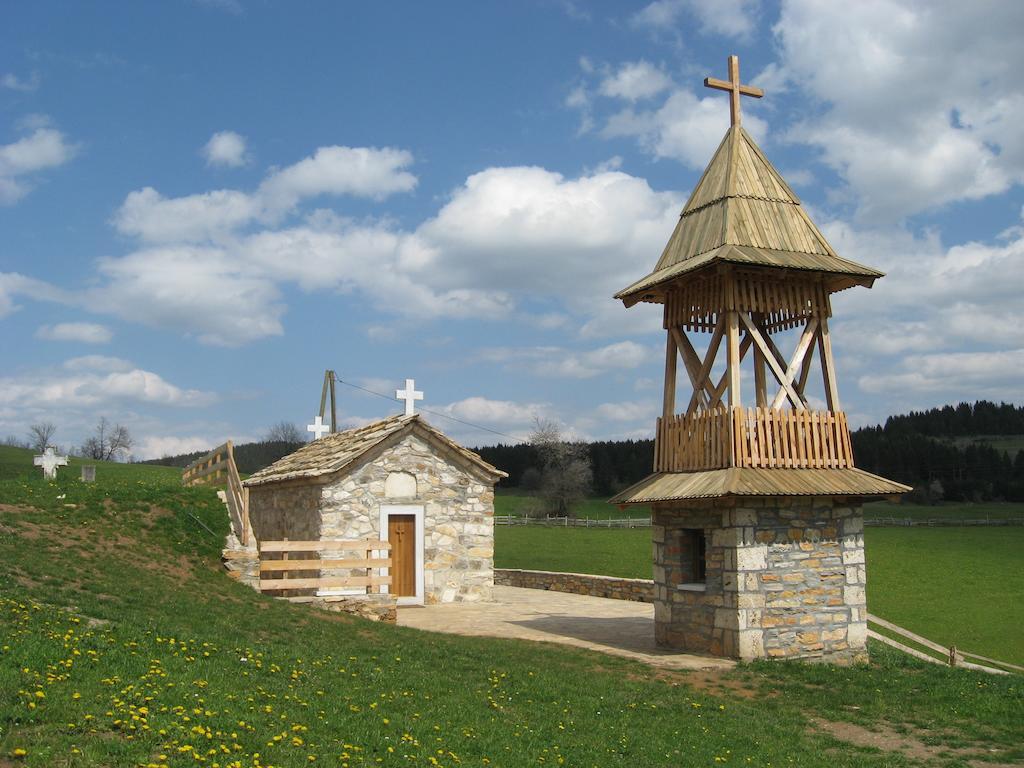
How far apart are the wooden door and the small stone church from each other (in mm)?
24

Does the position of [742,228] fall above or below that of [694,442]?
above

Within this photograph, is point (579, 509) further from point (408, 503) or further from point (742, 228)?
point (742, 228)

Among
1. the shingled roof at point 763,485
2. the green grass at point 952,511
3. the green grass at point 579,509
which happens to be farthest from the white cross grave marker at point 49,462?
the green grass at point 952,511

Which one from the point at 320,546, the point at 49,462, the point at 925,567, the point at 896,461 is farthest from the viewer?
the point at 896,461

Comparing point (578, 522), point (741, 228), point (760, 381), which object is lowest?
point (578, 522)

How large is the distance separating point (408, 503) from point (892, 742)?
1348cm

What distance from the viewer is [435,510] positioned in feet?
73.5

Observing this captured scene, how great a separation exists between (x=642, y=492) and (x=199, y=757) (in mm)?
10121

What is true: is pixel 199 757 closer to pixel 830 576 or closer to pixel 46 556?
pixel 46 556

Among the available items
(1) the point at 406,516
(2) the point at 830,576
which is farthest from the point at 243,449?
(2) the point at 830,576

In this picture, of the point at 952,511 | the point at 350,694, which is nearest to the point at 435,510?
the point at 350,694

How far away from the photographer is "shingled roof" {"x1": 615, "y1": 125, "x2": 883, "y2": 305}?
15.6 metres

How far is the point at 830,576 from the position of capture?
14.8 metres

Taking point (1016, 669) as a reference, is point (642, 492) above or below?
above
